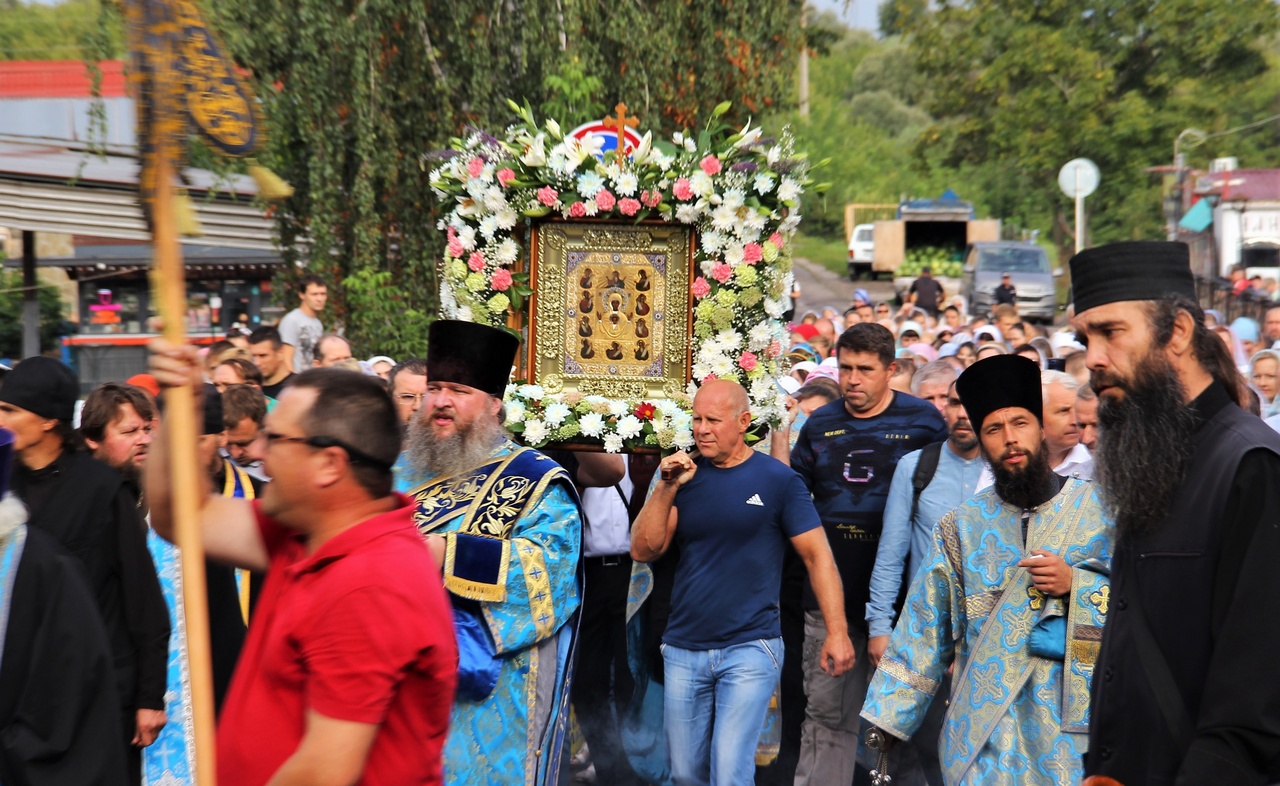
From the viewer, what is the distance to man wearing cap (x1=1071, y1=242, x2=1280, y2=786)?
313cm

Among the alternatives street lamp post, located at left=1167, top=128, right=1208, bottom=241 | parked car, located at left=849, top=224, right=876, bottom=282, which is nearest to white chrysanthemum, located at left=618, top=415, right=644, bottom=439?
street lamp post, located at left=1167, top=128, right=1208, bottom=241

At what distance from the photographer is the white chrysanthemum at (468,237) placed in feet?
21.6

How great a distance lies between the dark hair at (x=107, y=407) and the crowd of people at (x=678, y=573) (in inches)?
0.5

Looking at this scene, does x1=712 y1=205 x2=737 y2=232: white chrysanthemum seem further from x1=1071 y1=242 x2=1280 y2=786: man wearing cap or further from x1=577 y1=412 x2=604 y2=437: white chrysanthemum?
x1=1071 y1=242 x2=1280 y2=786: man wearing cap

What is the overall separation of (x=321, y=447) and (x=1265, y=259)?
3482cm

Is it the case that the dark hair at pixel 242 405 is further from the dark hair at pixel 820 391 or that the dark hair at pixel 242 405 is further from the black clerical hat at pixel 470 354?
the dark hair at pixel 820 391

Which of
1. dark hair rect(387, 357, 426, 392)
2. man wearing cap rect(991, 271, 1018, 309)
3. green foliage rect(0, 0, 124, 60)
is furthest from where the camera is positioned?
man wearing cap rect(991, 271, 1018, 309)

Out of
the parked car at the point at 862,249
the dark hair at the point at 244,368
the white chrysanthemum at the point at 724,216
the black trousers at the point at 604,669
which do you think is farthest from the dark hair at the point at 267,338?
the parked car at the point at 862,249

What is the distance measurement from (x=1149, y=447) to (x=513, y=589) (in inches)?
96.7

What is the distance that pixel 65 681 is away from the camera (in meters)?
4.36

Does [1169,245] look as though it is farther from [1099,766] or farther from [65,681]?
[65,681]

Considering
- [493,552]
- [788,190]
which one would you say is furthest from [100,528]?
[788,190]

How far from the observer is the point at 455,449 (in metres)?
5.62

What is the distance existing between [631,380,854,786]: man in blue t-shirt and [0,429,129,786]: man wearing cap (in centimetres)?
259
